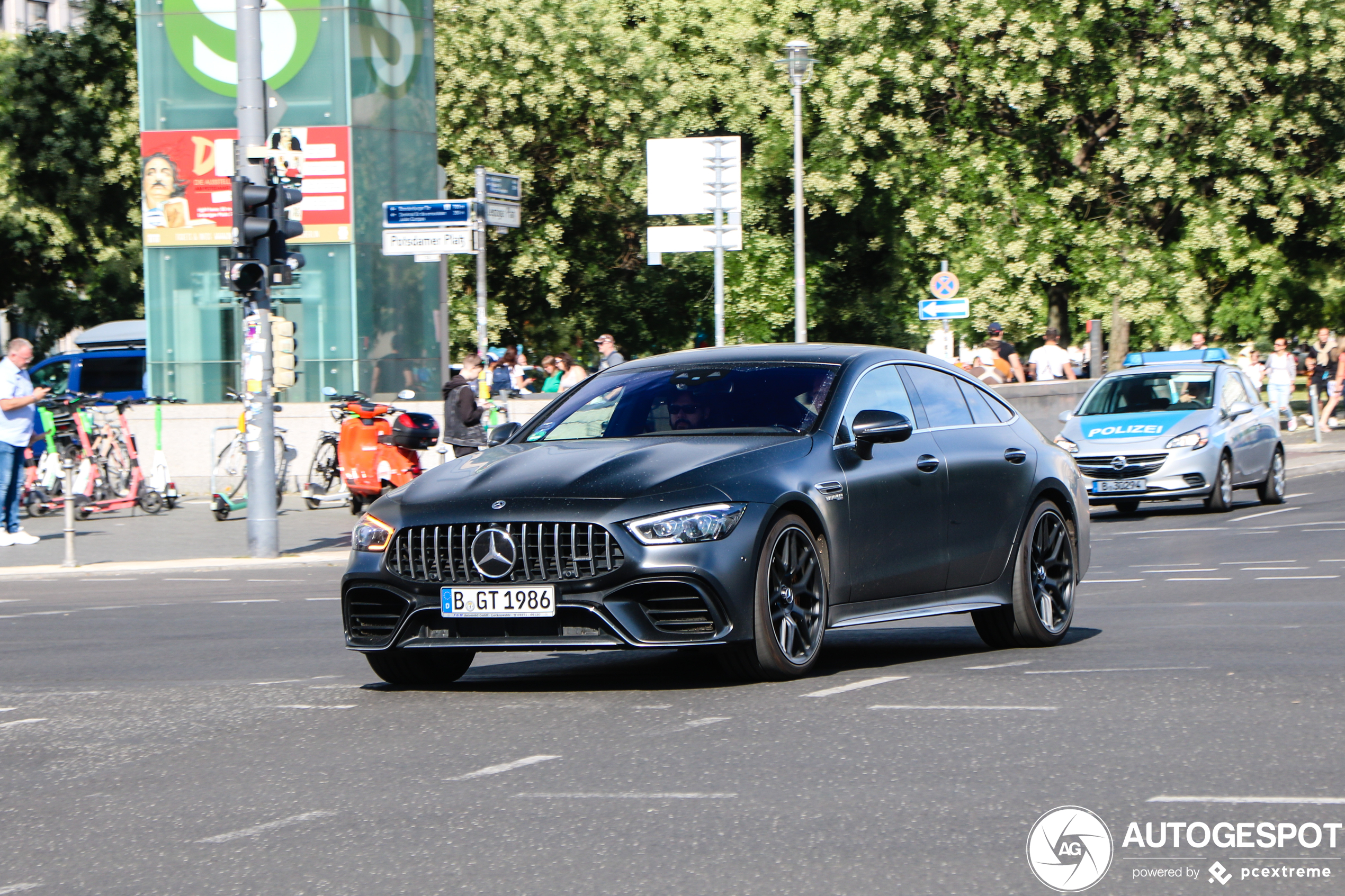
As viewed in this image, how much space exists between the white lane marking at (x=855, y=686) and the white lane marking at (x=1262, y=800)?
7.75 feet

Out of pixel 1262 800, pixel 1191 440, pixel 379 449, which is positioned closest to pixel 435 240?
pixel 379 449

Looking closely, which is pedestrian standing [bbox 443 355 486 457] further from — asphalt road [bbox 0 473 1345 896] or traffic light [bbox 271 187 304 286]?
asphalt road [bbox 0 473 1345 896]

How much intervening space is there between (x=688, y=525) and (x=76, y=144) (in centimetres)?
4019

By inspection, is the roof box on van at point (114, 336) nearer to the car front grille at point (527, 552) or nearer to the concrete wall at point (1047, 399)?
the concrete wall at point (1047, 399)

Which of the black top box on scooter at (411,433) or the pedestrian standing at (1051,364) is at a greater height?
the pedestrian standing at (1051,364)

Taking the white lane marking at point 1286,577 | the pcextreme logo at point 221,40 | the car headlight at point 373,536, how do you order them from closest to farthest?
the car headlight at point 373,536, the white lane marking at point 1286,577, the pcextreme logo at point 221,40

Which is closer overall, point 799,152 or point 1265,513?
point 1265,513

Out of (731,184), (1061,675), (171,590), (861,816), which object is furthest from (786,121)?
(861,816)

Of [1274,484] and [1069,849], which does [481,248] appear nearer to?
[1274,484]

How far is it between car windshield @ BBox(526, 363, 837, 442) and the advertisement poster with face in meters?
18.3

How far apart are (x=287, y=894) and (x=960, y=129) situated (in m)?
36.7

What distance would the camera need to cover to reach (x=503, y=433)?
9398 mm

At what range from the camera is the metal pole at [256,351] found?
1800 centimetres

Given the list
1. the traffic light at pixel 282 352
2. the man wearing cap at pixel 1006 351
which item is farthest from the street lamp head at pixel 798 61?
the traffic light at pixel 282 352
